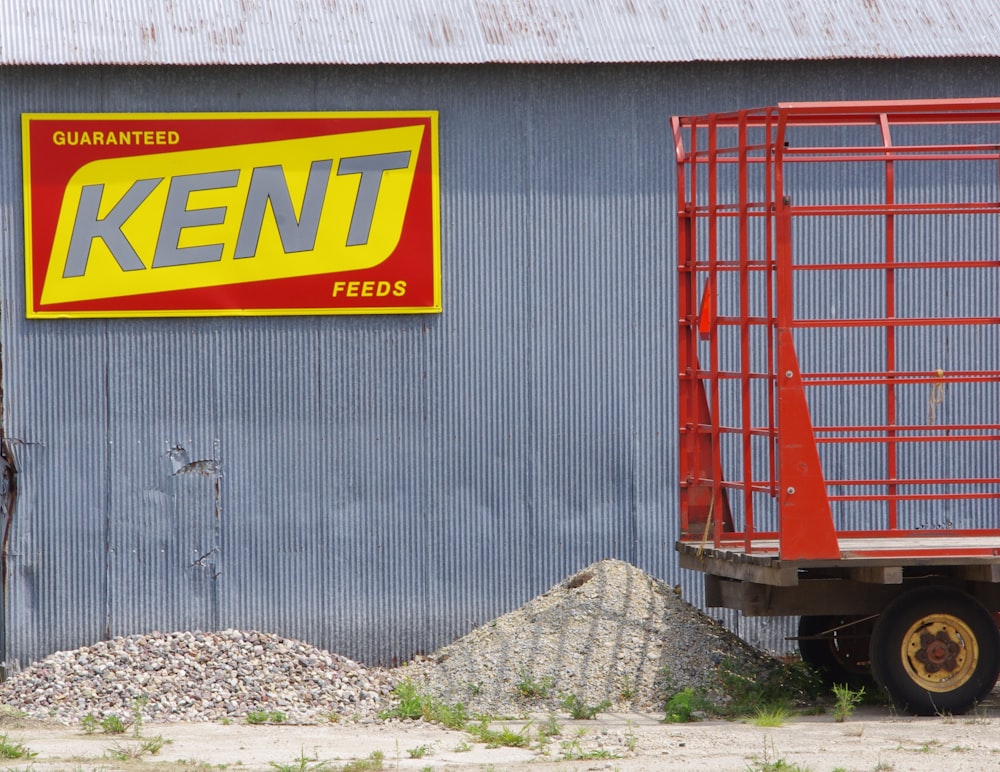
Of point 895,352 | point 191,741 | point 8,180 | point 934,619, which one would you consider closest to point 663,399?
point 895,352

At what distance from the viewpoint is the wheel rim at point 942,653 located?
917 centimetres

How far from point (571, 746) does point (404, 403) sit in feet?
11.7

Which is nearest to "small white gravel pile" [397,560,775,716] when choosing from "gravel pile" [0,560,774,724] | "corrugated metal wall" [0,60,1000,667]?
"gravel pile" [0,560,774,724]

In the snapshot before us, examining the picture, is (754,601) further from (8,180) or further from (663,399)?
(8,180)

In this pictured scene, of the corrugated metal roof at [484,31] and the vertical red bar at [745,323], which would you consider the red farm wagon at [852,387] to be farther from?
the corrugated metal roof at [484,31]

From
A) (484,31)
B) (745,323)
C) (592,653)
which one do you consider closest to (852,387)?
(745,323)

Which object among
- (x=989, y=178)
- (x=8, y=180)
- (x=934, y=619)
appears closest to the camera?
(x=934, y=619)

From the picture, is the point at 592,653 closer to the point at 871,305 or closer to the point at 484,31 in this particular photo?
the point at 871,305

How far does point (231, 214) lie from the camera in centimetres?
1074

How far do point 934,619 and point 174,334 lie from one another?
19.4 ft

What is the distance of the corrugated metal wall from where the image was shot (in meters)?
10.7

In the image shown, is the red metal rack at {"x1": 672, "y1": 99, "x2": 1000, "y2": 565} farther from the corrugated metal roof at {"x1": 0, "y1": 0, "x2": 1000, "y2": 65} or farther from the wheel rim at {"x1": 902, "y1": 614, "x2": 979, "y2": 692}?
the wheel rim at {"x1": 902, "y1": 614, "x2": 979, "y2": 692}

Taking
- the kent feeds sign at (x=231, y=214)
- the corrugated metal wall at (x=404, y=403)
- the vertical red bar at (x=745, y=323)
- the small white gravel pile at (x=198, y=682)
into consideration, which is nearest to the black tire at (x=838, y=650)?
the corrugated metal wall at (x=404, y=403)

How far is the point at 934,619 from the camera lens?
918 cm
